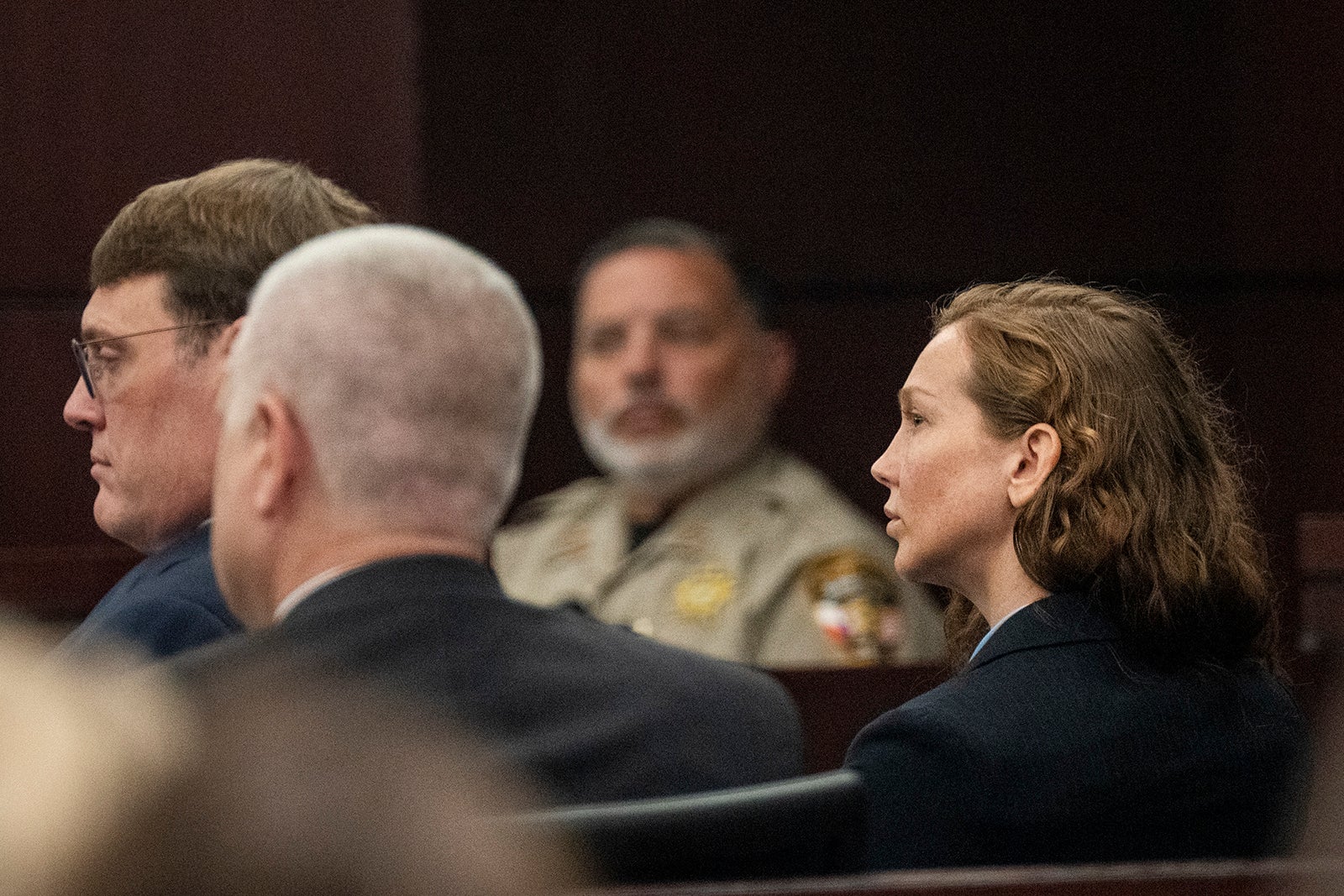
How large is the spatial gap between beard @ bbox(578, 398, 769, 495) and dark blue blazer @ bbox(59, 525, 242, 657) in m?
1.87

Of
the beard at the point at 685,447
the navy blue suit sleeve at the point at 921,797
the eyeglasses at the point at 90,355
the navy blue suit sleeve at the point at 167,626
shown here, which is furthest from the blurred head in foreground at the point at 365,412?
the beard at the point at 685,447

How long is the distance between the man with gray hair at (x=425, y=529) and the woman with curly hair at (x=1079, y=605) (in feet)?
0.88

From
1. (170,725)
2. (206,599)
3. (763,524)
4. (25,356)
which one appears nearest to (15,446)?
(25,356)

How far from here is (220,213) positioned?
6.27 ft

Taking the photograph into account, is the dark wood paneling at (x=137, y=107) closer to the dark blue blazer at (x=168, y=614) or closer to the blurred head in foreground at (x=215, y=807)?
the dark blue blazer at (x=168, y=614)

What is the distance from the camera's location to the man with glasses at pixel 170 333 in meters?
1.84

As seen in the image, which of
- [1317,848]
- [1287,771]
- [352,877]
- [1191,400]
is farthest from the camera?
[1191,400]

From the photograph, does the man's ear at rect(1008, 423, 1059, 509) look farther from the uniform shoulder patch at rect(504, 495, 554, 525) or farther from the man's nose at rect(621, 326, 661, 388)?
the uniform shoulder patch at rect(504, 495, 554, 525)

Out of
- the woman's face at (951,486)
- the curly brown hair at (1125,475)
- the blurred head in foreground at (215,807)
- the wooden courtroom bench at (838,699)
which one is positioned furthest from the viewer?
the wooden courtroom bench at (838,699)

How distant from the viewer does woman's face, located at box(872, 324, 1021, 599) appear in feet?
6.00

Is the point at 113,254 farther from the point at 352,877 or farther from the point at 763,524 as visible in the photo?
the point at 763,524

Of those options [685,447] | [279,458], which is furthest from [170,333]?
[685,447]

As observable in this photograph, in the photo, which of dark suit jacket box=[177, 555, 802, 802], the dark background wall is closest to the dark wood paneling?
the dark background wall

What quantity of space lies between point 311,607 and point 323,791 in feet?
1.99
